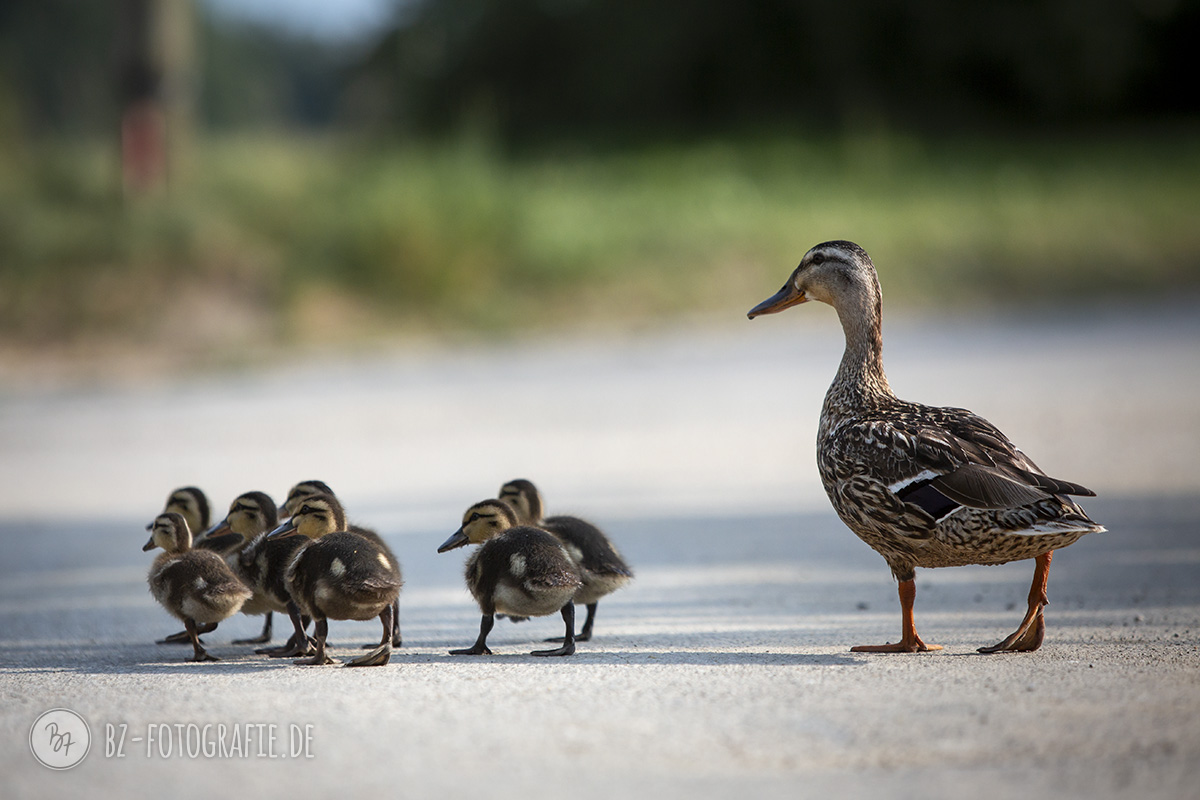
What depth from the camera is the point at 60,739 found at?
3584 millimetres

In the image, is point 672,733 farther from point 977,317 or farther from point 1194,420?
point 977,317

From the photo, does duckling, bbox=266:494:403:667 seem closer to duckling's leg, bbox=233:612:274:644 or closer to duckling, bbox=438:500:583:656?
duckling, bbox=438:500:583:656

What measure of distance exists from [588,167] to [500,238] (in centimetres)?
654

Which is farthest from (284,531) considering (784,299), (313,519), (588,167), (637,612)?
(588,167)

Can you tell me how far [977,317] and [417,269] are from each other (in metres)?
7.44

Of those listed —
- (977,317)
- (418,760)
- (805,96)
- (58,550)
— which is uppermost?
(805,96)

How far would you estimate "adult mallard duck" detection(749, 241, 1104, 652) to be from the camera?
4.26 m

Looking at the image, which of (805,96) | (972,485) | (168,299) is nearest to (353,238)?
(168,299)

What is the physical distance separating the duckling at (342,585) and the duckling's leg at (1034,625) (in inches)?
83.4

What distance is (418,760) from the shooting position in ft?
11.0

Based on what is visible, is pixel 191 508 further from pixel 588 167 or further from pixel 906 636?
pixel 588 167

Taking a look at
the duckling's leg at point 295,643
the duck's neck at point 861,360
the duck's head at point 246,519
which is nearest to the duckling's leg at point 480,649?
the duckling's leg at point 295,643

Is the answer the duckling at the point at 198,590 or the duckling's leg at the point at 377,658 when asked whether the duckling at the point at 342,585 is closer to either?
the duckling's leg at the point at 377,658

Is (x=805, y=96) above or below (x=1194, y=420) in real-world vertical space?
above
